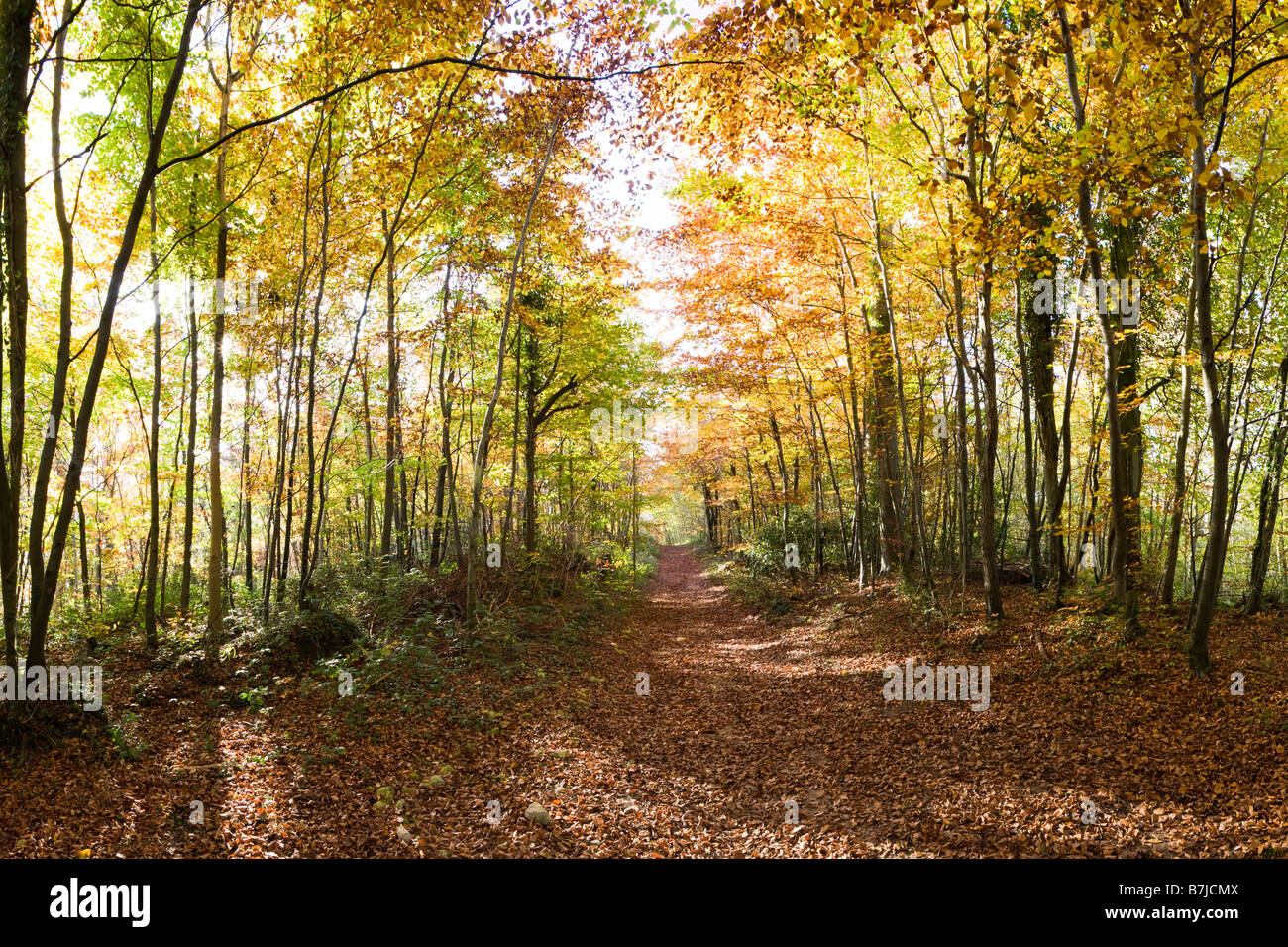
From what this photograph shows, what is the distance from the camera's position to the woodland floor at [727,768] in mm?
4477

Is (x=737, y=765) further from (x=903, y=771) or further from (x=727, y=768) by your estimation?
(x=903, y=771)

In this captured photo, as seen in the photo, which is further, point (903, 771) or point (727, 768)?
point (727, 768)

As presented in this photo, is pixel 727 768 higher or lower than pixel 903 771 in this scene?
lower

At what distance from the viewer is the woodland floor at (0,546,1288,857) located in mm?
4477

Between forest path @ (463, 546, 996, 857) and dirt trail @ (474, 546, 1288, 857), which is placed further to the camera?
forest path @ (463, 546, 996, 857)

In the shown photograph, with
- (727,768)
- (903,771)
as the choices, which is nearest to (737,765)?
(727,768)

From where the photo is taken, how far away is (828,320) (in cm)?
1323

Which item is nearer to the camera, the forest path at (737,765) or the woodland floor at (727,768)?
the woodland floor at (727,768)

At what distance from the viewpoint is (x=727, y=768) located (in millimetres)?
6254

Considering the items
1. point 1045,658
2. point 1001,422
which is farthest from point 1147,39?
point 1001,422

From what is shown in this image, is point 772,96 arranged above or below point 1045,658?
above

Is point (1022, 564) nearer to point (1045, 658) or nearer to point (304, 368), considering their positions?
point (1045, 658)

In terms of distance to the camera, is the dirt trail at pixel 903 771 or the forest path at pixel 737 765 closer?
the dirt trail at pixel 903 771

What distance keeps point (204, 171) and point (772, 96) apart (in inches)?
286
